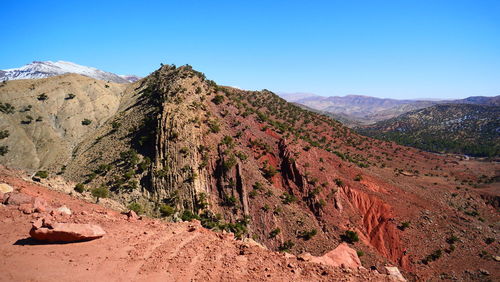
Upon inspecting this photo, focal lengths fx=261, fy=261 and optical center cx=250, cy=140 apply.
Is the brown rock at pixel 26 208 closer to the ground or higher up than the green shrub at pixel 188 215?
higher up

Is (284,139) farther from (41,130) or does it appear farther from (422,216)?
(41,130)

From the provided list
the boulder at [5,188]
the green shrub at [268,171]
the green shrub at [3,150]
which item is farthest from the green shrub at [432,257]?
the green shrub at [3,150]

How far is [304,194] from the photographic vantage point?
1223 inches

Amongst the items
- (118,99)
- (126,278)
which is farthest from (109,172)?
(118,99)

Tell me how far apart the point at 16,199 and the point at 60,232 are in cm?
393

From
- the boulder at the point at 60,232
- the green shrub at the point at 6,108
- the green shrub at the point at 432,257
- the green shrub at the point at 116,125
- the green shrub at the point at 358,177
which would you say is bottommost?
the green shrub at the point at 432,257

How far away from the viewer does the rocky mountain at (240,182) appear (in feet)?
84.2

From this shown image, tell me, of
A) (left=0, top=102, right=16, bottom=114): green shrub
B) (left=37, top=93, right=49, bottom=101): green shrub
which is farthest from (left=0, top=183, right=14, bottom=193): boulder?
(left=37, top=93, right=49, bottom=101): green shrub

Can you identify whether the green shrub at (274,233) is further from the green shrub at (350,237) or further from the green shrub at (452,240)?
the green shrub at (452,240)

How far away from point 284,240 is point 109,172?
20982 mm

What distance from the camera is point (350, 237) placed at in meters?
26.2

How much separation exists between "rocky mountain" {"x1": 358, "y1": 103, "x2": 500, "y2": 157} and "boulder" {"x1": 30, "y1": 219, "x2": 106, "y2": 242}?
11012cm

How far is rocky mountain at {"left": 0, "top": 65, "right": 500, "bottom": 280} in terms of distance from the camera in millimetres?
25672

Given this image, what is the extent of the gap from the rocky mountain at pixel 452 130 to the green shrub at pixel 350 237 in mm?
86648
